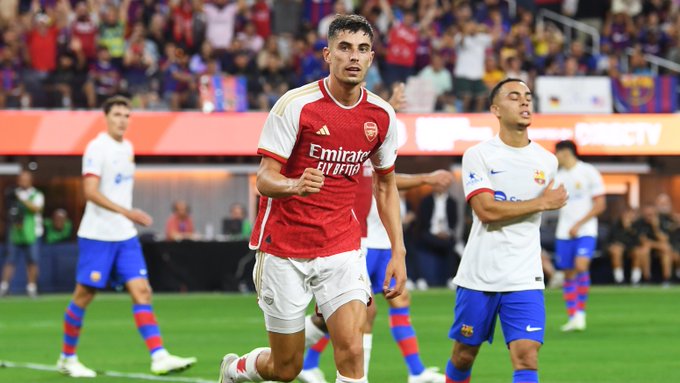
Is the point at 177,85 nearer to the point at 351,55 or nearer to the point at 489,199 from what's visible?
the point at 489,199

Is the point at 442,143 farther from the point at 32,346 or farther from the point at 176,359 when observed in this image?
the point at 176,359

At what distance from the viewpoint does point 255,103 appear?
85.0 ft

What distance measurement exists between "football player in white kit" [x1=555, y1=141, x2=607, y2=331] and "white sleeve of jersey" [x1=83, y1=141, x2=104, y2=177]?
698cm

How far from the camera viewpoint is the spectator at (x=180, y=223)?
25.6m

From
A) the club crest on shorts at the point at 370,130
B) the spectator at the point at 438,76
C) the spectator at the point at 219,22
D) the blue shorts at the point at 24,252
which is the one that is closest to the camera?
the club crest on shorts at the point at 370,130

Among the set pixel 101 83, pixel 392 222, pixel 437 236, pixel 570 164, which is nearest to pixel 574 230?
pixel 570 164

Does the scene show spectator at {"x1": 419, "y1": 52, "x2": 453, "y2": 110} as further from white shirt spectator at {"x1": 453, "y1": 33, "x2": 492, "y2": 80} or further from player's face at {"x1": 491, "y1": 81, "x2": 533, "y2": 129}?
player's face at {"x1": 491, "y1": 81, "x2": 533, "y2": 129}

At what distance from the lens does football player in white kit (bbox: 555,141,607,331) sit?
55.0ft

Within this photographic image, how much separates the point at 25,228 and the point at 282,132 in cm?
1705

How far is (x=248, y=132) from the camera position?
25266 mm

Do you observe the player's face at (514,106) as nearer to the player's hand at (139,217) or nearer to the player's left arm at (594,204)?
the player's hand at (139,217)

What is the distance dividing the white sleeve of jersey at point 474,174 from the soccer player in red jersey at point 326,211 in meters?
0.90

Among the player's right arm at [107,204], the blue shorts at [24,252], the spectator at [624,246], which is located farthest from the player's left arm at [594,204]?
the blue shorts at [24,252]

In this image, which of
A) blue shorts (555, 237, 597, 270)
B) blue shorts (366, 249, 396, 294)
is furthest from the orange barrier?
blue shorts (366, 249, 396, 294)
